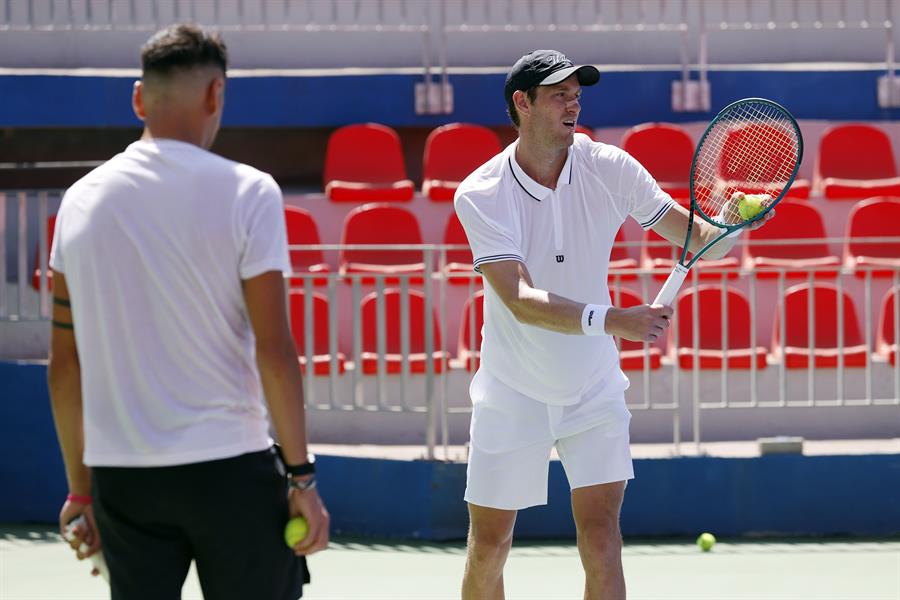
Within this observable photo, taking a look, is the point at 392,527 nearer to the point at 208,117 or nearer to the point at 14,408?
the point at 14,408

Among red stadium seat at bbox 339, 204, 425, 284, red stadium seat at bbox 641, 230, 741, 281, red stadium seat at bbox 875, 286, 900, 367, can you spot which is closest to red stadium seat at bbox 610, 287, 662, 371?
red stadium seat at bbox 641, 230, 741, 281

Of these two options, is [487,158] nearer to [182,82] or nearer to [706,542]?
[706,542]

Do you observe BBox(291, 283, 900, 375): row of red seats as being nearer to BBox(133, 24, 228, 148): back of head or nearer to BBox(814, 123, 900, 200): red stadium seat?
Result: BBox(814, 123, 900, 200): red stadium seat

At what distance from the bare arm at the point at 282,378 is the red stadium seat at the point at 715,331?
504 centimetres

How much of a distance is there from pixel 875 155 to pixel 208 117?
27.9 feet

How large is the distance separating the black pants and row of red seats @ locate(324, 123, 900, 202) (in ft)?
23.7

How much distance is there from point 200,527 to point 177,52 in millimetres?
971

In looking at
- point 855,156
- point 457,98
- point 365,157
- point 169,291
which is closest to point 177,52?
point 169,291

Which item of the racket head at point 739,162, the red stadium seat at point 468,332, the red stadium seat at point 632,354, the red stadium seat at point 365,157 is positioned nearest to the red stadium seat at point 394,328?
the red stadium seat at point 468,332

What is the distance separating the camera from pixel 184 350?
2.84m

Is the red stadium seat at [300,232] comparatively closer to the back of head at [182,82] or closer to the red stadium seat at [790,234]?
the red stadium seat at [790,234]

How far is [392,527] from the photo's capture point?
7207 millimetres

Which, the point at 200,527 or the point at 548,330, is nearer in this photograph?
the point at 200,527

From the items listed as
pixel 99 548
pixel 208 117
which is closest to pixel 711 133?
pixel 208 117
